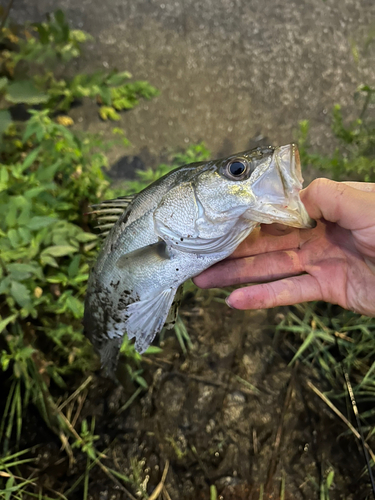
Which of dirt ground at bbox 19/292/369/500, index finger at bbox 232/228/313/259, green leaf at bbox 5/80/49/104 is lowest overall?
dirt ground at bbox 19/292/369/500

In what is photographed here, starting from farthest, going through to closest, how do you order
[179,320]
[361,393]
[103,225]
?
1. [179,320]
2. [361,393]
3. [103,225]

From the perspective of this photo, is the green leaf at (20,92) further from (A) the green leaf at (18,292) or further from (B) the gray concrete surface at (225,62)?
(A) the green leaf at (18,292)

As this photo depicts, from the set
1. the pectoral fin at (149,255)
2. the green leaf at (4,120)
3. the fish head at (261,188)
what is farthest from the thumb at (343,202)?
the green leaf at (4,120)

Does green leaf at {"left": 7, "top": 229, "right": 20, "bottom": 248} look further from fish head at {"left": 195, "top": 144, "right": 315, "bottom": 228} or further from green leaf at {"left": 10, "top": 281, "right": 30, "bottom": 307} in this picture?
fish head at {"left": 195, "top": 144, "right": 315, "bottom": 228}

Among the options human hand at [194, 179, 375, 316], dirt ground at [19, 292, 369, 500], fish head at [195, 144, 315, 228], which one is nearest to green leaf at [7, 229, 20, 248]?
human hand at [194, 179, 375, 316]

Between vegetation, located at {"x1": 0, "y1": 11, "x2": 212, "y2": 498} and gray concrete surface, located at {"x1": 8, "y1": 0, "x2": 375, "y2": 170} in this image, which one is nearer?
vegetation, located at {"x1": 0, "y1": 11, "x2": 212, "y2": 498}

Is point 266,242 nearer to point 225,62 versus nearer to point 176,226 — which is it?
point 176,226

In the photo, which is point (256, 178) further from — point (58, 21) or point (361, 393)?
point (58, 21)

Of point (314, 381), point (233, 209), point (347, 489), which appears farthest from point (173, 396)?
point (233, 209)
